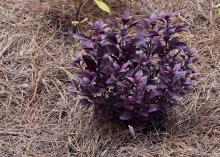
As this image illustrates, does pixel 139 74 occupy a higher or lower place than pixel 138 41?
lower

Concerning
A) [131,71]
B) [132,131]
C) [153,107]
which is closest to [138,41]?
[131,71]

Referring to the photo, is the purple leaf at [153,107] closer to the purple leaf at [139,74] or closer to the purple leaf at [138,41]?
the purple leaf at [139,74]

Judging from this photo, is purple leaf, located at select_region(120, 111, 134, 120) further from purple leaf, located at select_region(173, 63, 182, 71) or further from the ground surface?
purple leaf, located at select_region(173, 63, 182, 71)

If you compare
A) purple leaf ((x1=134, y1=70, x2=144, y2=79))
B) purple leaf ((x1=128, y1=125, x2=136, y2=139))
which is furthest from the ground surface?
purple leaf ((x1=134, y1=70, x2=144, y2=79))

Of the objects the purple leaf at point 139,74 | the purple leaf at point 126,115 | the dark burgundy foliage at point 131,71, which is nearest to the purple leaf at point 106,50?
the dark burgundy foliage at point 131,71

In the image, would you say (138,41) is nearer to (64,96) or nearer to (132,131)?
(132,131)

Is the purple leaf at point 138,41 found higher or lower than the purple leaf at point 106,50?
higher
